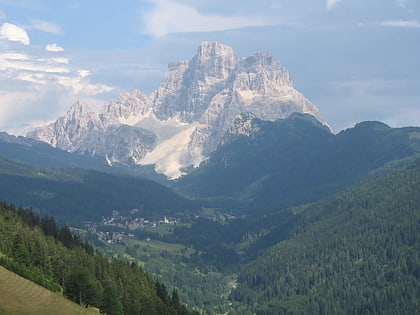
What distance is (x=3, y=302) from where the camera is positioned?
117000 millimetres

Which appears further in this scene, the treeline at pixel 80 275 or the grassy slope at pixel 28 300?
the treeline at pixel 80 275

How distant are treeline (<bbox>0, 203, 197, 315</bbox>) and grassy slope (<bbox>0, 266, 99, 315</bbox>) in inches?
172

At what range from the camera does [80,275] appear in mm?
138750

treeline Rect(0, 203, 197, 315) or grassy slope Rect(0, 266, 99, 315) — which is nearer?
grassy slope Rect(0, 266, 99, 315)

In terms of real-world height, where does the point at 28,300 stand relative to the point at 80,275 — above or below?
below

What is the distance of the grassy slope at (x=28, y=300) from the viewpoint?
4619 inches

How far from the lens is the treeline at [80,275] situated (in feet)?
452

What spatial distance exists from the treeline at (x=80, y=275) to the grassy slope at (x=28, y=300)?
438 cm

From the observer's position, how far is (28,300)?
121625mm

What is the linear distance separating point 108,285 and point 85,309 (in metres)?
20.0

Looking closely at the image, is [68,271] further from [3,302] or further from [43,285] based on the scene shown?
[3,302]

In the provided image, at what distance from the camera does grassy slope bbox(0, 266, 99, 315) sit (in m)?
117

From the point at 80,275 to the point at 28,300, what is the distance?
1822 cm

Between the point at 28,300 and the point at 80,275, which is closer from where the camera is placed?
the point at 28,300
